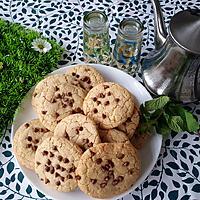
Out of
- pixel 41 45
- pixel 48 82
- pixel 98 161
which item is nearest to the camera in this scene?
pixel 98 161

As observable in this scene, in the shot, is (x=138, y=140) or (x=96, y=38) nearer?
(x=138, y=140)

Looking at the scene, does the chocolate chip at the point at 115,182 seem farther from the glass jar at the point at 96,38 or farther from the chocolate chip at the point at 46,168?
the glass jar at the point at 96,38

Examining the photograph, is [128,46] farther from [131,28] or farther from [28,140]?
[28,140]

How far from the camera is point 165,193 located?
0.81 metres

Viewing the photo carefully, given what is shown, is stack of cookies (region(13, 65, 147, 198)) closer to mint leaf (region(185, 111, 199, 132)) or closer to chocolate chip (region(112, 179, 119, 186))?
chocolate chip (region(112, 179, 119, 186))

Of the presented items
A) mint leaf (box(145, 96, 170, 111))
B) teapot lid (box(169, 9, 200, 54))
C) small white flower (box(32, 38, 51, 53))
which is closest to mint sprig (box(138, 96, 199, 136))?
mint leaf (box(145, 96, 170, 111))

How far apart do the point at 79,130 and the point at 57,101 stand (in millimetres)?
89

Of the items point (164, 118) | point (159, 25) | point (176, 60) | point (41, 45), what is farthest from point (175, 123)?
point (41, 45)

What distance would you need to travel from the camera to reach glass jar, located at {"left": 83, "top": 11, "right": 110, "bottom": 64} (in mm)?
899

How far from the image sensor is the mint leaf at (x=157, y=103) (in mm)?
793

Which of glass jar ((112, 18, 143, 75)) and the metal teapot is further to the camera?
glass jar ((112, 18, 143, 75))

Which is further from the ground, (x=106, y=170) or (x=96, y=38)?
(x=96, y=38)

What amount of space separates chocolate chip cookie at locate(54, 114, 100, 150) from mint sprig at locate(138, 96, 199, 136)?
11 cm

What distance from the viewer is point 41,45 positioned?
0.99m
